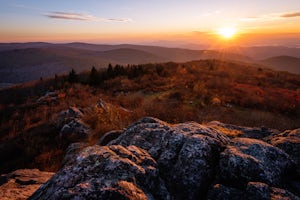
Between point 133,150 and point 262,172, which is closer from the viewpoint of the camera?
point 262,172

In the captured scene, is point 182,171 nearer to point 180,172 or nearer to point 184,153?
point 180,172

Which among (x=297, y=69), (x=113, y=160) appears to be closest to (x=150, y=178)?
(x=113, y=160)

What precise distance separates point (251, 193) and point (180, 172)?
98 centimetres

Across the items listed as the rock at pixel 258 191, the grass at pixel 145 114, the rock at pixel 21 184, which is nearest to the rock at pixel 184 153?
the rock at pixel 258 191

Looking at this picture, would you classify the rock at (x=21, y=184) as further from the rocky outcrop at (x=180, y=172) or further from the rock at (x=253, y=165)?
the rock at (x=253, y=165)

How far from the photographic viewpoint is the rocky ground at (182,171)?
2664 millimetres

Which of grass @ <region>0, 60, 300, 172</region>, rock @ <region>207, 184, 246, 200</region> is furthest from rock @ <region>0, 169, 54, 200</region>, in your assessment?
rock @ <region>207, 184, 246, 200</region>

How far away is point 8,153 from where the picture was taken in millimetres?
7840

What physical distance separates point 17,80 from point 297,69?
234 meters

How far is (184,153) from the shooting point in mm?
3363

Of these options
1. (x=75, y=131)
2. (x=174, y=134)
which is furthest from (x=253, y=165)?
(x=75, y=131)

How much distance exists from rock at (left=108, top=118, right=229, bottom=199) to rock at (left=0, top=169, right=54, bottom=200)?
6.95 feet

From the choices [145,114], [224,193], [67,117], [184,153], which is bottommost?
[145,114]

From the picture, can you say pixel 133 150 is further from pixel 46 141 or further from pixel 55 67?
pixel 55 67
